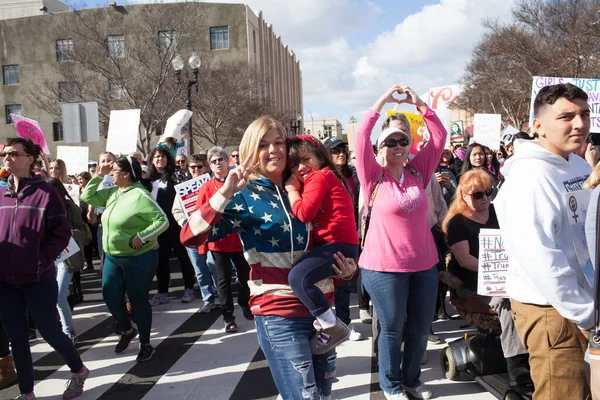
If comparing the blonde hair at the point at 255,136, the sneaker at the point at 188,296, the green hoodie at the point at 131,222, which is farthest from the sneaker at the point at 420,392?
the sneaker at the point at 188,296

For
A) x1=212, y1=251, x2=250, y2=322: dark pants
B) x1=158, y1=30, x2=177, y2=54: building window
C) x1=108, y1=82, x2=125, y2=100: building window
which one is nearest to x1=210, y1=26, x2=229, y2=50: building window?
x1=108, y1=82, x2=125, y2=100: building window

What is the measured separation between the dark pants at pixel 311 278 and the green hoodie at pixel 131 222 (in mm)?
2882

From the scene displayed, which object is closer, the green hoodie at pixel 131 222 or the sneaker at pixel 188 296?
the green hoodie at pixel 131 222

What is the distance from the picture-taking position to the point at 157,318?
6754mm

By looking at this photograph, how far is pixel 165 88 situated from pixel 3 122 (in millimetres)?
25799

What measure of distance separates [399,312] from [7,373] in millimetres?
3771

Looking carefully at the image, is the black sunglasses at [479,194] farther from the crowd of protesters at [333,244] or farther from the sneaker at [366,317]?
the sneaker at [366,317]

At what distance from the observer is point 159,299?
7.44 meters

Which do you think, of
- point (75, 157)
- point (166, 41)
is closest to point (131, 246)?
point (75, 157)

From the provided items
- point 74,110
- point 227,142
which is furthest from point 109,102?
point 74,110

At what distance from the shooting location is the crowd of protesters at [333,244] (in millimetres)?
2475

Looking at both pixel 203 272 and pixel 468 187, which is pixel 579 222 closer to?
pixel 468 187

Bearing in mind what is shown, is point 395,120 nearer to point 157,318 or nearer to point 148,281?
point 148,281

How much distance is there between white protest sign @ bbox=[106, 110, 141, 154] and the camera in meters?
9.22
